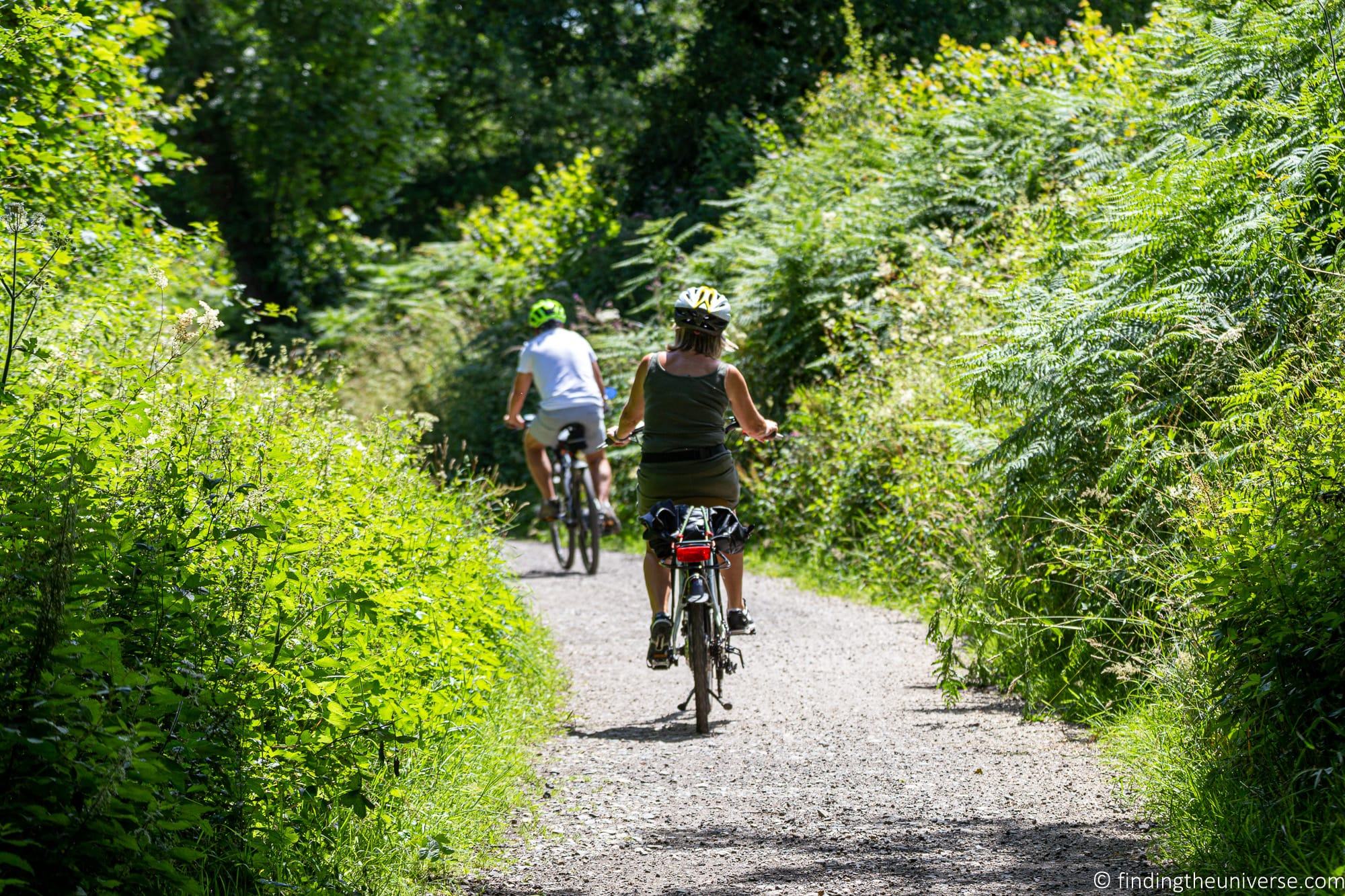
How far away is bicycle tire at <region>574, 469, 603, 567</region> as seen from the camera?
12.5 m

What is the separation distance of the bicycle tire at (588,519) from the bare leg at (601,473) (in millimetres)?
88

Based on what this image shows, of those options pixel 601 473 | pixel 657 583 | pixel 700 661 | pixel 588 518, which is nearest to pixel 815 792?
pixel 700 661

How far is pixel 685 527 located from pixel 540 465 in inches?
242

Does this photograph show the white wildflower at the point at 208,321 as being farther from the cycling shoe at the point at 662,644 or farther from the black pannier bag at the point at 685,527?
the cycling shoe at the point at 662,644

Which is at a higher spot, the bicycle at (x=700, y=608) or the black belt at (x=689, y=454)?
the black belt at (x=689, y=454)

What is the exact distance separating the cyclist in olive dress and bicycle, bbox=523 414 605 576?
5279mm

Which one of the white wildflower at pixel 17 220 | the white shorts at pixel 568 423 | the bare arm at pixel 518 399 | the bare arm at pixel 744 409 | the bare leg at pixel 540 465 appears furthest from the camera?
the bare leg at pixel 540 465

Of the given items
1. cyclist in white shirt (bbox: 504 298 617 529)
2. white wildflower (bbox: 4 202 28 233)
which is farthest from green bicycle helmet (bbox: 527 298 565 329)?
white wildflower (bbox: 4 202 28 233)

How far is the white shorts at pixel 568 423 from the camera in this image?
12516mm

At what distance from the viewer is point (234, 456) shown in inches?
213

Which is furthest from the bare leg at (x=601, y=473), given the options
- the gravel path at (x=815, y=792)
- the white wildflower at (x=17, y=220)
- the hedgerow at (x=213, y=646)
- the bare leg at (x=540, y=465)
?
the white wildflower at (x=17, y=220)

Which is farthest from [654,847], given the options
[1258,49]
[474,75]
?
[474,75]

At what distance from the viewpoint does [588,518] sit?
41.3 ft

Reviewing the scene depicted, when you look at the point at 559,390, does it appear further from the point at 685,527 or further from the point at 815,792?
the point at 815,792
